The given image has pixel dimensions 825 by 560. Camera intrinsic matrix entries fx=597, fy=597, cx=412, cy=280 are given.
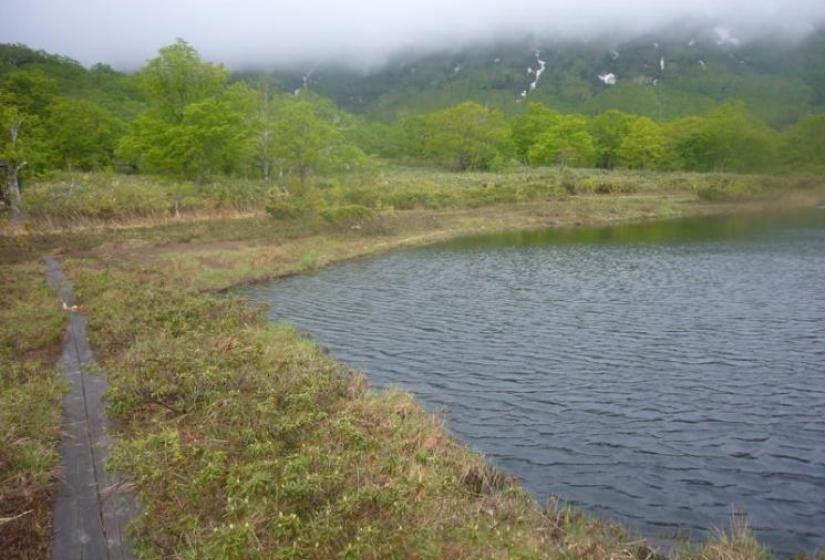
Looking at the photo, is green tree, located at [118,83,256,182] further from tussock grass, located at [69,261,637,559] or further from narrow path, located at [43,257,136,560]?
narrow path, located at [43,257,136,560]

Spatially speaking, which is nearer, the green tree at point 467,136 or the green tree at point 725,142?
the green tree at point 725,142

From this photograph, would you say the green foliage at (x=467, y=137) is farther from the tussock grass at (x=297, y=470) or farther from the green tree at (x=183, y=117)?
the tussock grass at (x=297, y=470)

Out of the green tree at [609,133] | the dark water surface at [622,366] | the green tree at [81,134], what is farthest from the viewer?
the green tree at [609,133]

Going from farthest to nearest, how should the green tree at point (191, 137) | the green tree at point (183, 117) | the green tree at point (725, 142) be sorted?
1. the green tree at point (725, 142)
2. the green tree at point (183, 117)
3. the green tree at point (191, 137)

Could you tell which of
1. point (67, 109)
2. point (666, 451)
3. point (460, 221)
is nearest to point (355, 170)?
point (460, 221)

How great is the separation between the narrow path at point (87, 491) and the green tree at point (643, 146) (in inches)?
3987

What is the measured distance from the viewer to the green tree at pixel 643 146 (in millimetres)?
100062

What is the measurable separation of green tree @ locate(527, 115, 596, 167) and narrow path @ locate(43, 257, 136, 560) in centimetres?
9256

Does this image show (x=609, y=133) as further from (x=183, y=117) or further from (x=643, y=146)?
(x=183, y=117)

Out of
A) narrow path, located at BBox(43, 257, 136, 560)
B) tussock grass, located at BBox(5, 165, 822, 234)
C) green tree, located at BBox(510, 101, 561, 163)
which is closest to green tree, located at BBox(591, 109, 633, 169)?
green tree, located at BBox(510, 101, 561, 163)

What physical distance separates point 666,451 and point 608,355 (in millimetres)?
6157

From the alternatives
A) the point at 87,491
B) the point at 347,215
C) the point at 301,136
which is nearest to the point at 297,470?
the point at 87,491

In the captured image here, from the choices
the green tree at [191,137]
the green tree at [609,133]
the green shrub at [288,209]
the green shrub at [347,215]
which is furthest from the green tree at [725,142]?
the green tree at [191,137]

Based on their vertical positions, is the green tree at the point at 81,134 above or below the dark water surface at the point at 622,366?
above
